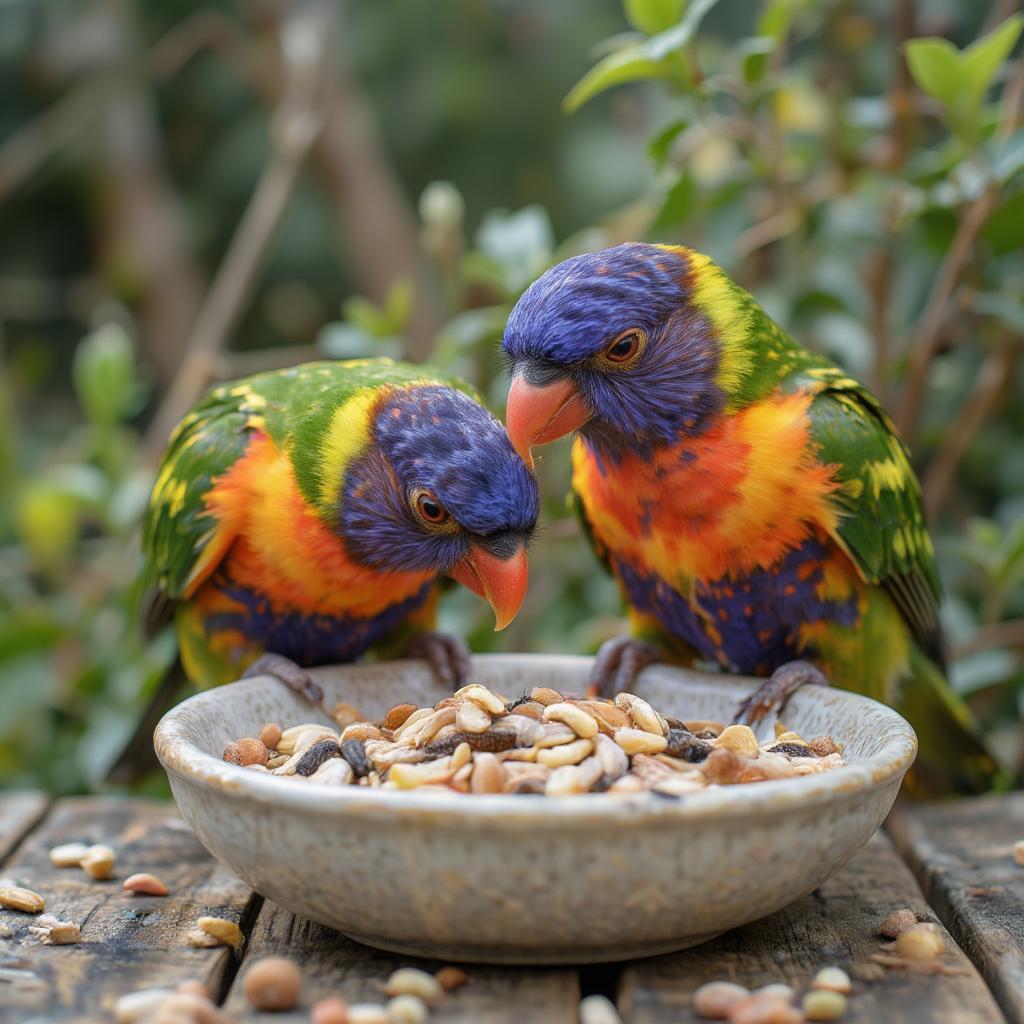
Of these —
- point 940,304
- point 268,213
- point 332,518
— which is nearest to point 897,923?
point 332,518

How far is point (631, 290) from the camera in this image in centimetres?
238

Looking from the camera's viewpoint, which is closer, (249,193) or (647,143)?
(647,143)

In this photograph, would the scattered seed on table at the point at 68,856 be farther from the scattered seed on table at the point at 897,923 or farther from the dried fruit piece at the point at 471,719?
the scattered seed on table at the point at 897,923

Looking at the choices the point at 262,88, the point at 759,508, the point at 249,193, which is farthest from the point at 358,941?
the point at 249,193

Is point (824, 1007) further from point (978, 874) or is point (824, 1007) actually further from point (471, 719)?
point (978, 874)

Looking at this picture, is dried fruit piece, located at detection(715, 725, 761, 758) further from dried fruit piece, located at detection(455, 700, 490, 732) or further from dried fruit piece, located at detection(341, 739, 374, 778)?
dried fruit piece, located at detection(341, 739, 374, 778)

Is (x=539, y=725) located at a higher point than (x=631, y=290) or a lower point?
lower

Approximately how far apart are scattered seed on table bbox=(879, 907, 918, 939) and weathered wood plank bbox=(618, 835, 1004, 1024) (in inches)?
0.8

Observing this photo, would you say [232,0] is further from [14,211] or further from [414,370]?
[414,370]

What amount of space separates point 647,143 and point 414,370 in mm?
904

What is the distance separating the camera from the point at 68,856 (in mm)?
2387

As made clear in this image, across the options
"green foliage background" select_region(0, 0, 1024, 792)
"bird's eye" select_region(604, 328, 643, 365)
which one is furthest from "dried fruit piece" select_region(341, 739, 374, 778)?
"green foliage background" select_region(0, 0, 1024, 792)

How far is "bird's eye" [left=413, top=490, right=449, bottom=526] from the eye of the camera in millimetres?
2434

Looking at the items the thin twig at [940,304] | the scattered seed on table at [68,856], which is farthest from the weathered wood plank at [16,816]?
the thin twig at [940,304]
